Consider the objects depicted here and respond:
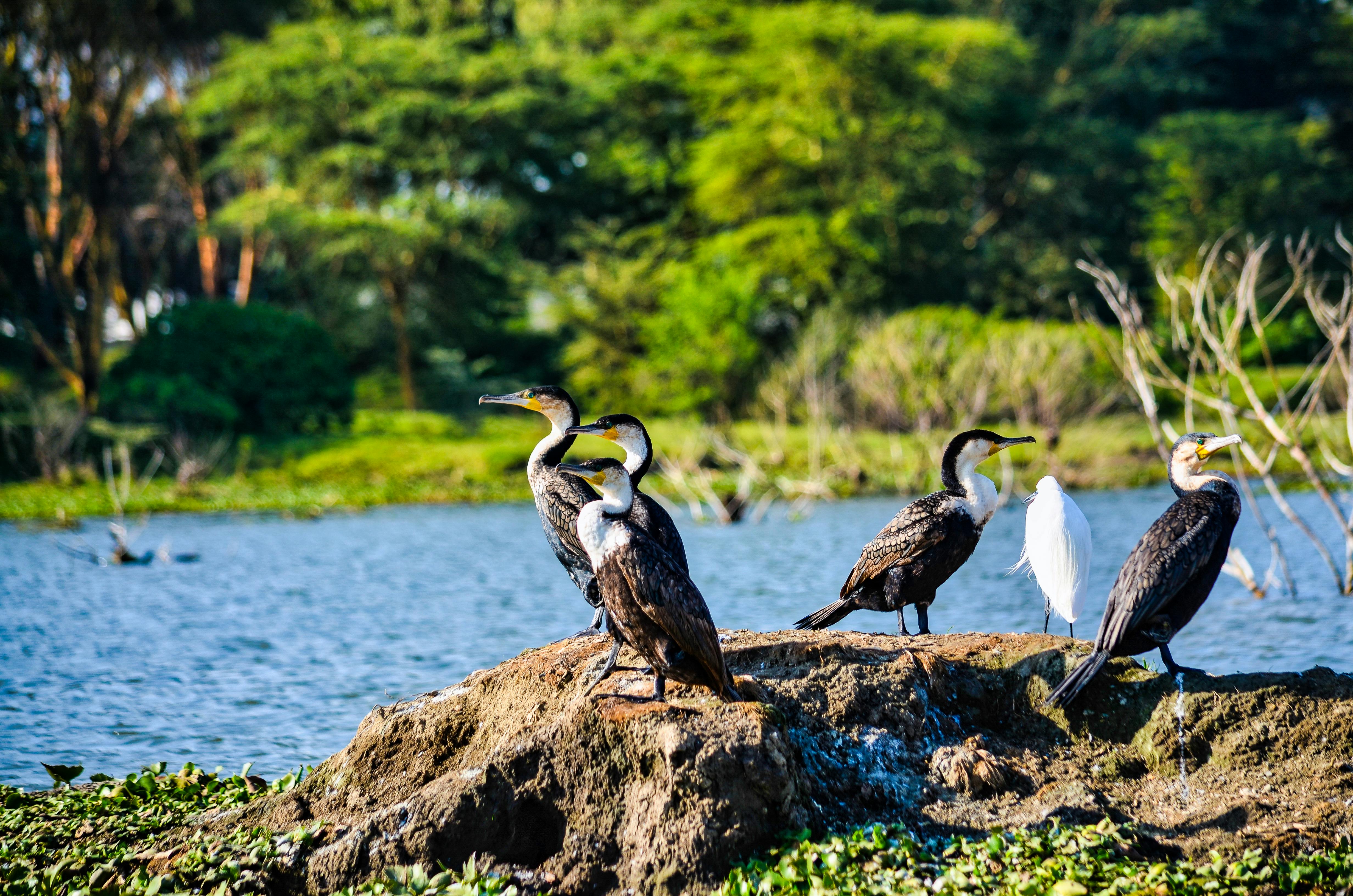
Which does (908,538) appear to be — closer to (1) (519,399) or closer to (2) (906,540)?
(2) (906,540)

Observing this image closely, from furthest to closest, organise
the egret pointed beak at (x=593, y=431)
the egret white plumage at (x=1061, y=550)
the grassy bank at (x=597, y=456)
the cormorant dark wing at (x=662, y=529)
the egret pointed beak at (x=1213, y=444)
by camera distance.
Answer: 1. the grassy bank at (x=597, y=456)
2. the egret white plumage at (x=1061, y=550)
3. the cormorant dark wing at (x=662, y=529)
4. the egret pointed beak at (x=593, y=431)
5. the egret pointed beak at (x=1213, y=444)

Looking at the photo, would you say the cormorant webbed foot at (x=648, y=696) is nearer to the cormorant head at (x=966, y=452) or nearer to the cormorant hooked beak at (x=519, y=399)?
the cormorant head at (x=966, y=452)

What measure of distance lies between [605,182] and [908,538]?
32370 millimetres

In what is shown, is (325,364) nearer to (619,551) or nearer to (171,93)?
(171,93)

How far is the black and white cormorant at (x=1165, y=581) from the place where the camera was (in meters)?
4.64

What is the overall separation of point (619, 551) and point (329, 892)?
159cm

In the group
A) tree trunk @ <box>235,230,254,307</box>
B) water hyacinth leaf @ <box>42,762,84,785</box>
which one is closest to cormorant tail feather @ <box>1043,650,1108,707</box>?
water hyacinth leaf @ <box>42,762,84,785</box>

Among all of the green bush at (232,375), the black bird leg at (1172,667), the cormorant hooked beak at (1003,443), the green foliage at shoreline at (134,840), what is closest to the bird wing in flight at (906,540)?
the cormorant hooked beak at (1003,443)

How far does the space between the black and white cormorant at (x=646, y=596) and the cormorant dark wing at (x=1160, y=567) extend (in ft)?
4.99

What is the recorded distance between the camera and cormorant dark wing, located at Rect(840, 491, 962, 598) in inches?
219

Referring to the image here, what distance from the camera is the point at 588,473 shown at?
14.9ft

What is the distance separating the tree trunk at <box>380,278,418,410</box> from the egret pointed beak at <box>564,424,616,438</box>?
27.8 metres

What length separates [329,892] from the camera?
168 inches

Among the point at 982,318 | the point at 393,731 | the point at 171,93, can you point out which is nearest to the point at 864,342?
the point at 982,318
